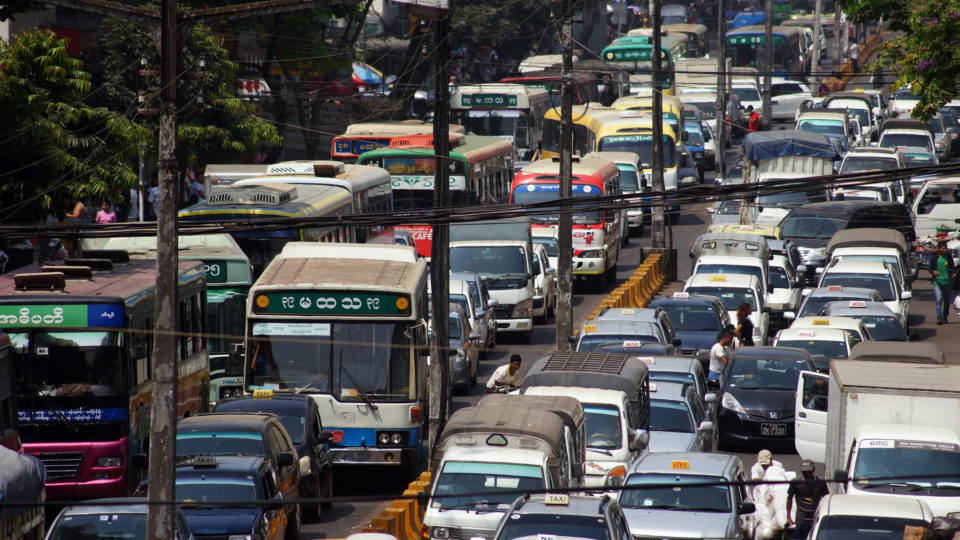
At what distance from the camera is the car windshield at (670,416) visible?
20891 mm

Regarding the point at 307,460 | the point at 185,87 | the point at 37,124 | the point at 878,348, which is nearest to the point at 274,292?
the point at 307,460

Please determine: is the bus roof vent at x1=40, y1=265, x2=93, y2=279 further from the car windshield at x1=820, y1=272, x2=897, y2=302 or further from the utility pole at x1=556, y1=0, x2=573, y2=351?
the car windshield at x1=820, y1=272, x2=897, y2=302

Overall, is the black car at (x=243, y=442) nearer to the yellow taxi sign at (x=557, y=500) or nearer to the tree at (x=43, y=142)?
the yellow taxi sign at (x=557, y=500)

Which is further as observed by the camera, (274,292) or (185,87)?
(185,87)

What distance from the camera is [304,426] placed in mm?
18172

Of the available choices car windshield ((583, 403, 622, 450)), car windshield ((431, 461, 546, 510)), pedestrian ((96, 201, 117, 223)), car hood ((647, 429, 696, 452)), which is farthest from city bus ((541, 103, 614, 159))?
car windshield ((431, 461, 546, 510))

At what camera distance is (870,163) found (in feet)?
144

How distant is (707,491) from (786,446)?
7310 millimetres

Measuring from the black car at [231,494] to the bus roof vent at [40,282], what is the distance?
3.60 m

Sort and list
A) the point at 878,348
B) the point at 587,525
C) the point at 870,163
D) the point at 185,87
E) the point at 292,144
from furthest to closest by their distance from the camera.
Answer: the point at 292,144 → the point at 870,163 → the point at 185,87 → the point at 878,348 → the point at 587,525

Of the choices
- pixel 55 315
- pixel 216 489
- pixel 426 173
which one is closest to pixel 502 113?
pixel 426 173

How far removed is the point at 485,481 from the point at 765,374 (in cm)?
932

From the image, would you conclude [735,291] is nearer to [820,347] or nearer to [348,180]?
[820,347]

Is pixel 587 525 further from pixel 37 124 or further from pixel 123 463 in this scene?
pixel 37 124
